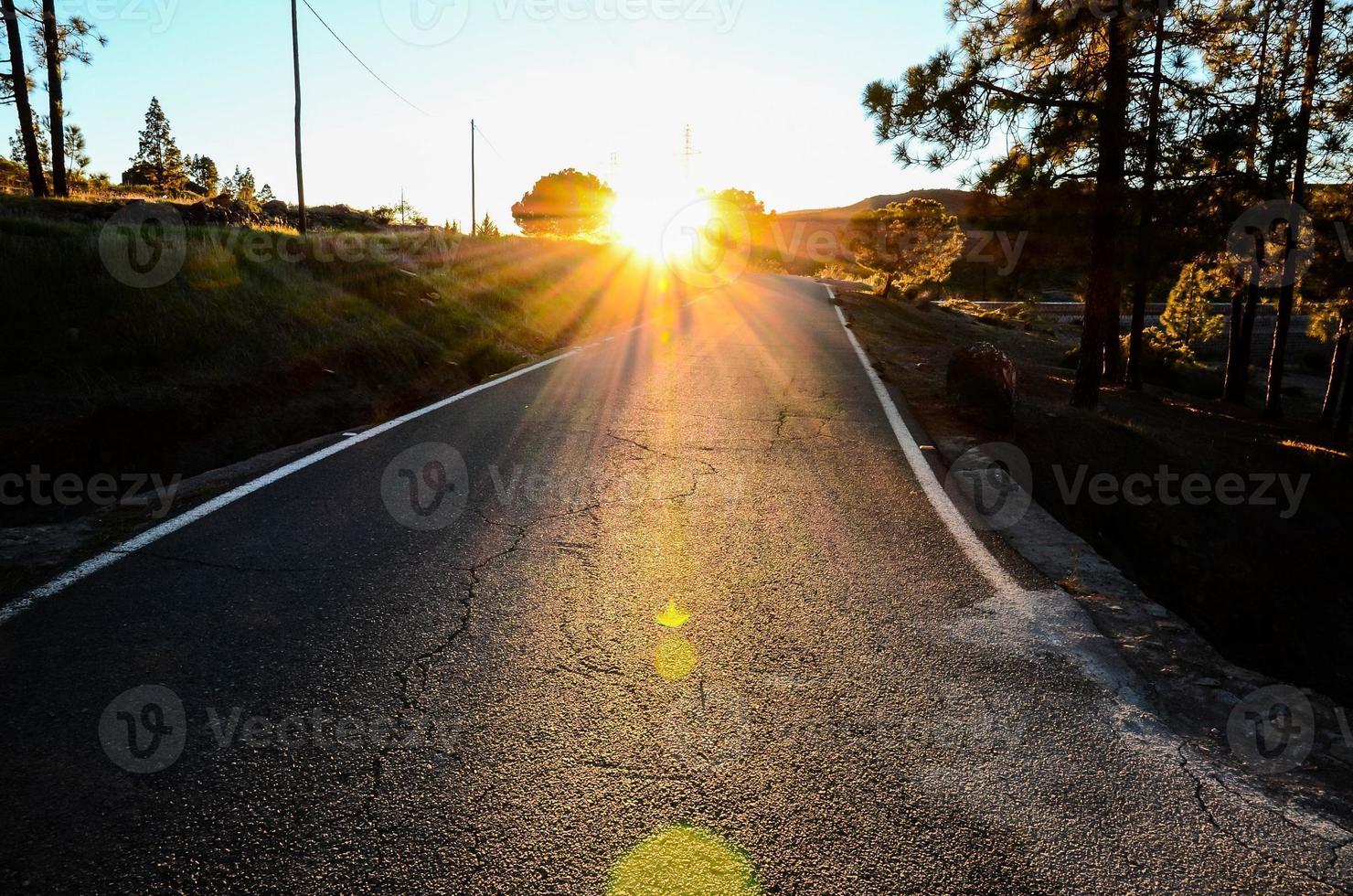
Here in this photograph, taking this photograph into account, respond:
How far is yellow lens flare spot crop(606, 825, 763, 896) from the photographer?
2.10 metres

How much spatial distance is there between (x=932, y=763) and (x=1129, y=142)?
12.0m

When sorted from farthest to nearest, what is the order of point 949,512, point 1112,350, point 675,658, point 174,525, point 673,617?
point 1112,350, point 949,512, point 174,525, point 673,617, point 675,658

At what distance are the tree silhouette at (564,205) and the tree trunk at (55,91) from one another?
188 feet

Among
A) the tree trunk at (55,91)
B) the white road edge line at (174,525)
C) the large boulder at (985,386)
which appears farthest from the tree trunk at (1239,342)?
the tree trunk at (55,91)

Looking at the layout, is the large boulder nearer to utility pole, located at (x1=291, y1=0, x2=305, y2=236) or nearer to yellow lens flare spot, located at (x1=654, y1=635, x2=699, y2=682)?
yellow lens flare spot, located at (x1=654, y1=635, x2=699, y2=682)

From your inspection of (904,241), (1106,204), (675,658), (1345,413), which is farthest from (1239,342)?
(675,658)

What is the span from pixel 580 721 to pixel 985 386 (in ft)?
23.3

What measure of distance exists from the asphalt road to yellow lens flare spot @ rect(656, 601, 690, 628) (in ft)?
0.08

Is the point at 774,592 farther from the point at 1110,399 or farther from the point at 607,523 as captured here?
the point at 1110,399

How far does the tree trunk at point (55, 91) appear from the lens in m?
23.2

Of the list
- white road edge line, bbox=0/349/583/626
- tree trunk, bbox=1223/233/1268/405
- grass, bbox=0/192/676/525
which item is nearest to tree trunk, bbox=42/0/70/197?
grass, bbox=0/192/676/525

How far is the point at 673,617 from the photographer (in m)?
3.71

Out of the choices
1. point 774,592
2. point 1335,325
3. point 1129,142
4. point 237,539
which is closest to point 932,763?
point 774,592

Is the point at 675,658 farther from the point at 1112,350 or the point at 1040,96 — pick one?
the point at 1112,350
